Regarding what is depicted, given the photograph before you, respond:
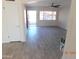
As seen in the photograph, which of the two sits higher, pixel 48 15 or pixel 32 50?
pixel 48 15

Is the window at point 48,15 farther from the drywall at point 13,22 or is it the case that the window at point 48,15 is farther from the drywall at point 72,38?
the drywall at point 72,38

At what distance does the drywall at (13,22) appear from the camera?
26.7 feet

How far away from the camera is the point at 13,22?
27.6ft

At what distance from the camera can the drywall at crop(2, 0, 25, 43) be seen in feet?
26.7

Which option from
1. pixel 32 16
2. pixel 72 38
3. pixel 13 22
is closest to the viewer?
pixel 72 38

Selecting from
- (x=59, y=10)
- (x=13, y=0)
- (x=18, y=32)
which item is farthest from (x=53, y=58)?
(x=59, y=10)

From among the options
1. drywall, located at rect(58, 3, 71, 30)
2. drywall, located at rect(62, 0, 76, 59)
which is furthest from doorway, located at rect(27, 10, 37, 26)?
drywall, located at rect(62, 0, 76, 59)

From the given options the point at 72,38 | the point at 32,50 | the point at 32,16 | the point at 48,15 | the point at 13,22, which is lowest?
the point at 32,50

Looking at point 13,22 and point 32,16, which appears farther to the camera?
point 32,16

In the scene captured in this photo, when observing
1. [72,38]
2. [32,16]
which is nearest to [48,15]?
[32,16]

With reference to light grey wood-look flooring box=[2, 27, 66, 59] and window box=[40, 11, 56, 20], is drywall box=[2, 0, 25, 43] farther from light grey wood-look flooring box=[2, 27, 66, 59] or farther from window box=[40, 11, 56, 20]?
window box=[40, 11, 56, 20]

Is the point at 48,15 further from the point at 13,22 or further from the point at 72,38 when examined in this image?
the point at 72,38

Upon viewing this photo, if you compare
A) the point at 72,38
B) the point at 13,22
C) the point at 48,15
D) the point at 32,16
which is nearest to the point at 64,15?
the point at 48,15

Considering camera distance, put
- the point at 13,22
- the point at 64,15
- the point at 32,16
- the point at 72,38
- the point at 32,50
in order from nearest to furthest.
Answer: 1. the point at 72,38
2. the point at 32,50
3. the point at 13,22
4. the point at 64,15
5. the point at 32,16
